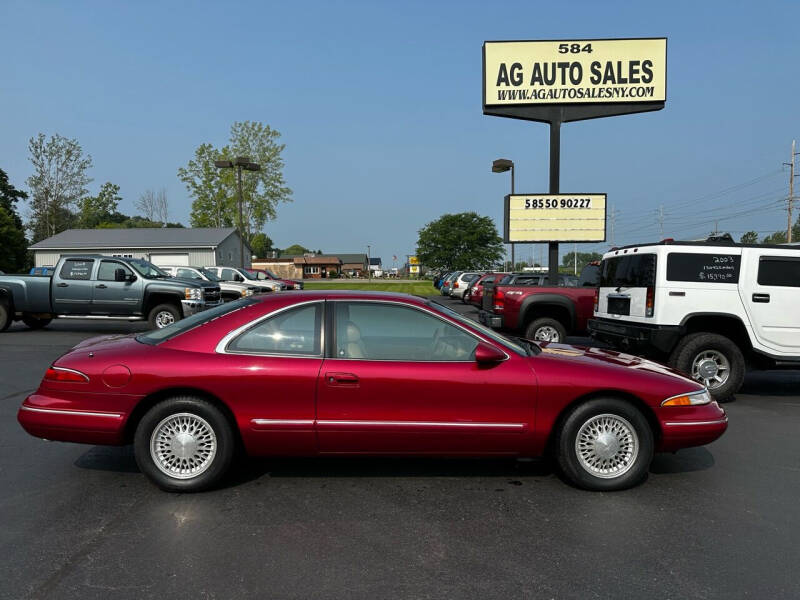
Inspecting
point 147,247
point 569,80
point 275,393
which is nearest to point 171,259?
point 147,247

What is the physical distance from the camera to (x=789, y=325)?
698cm

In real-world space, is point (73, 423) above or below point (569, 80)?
below

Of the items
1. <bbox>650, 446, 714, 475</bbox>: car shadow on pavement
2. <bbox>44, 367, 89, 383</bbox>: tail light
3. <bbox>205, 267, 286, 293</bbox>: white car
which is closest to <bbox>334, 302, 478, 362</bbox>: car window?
<bbox>44, 367, 89, 383</bbox>: tail light

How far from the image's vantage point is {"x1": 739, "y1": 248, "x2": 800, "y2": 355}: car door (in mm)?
6953

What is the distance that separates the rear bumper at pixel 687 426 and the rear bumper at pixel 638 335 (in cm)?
308

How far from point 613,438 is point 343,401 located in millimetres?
1990

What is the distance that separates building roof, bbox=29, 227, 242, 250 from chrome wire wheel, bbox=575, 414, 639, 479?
42990 millimetres

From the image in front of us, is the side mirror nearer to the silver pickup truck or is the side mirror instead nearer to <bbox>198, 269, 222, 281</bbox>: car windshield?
the silver pickup truck

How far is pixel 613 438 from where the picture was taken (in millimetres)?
3941

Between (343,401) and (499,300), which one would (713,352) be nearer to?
(499,300)

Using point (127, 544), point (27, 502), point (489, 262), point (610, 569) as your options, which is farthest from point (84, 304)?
point (489, 262)

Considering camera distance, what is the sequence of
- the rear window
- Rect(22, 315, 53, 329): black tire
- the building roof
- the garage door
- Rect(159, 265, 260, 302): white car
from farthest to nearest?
the garage door → the building roof → Rect(159, 265, 260, 302): white car → Rect(22, 315, 53, 329): black tire → the rear window

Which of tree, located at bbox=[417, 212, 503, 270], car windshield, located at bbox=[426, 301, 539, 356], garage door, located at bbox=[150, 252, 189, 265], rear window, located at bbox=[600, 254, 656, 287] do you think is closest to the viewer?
car windshield, located at bbox=[426, 301, 539, 356]

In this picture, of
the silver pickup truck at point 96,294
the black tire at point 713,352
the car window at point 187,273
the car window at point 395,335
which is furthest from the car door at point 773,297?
the car window at point 187,273
